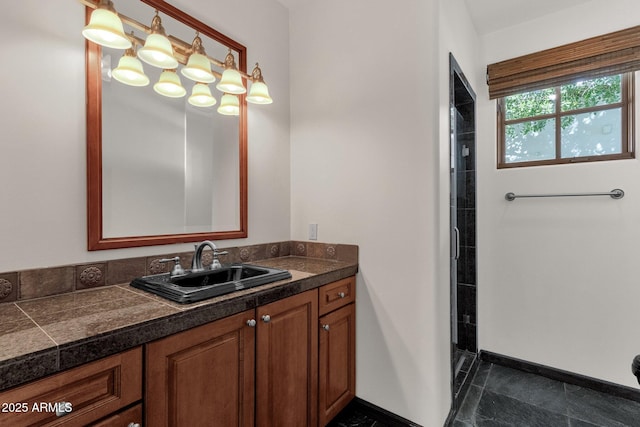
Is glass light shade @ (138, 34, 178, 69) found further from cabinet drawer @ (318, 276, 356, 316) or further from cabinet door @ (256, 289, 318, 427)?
cabinet drawer @ (318, 276, 356, 316)

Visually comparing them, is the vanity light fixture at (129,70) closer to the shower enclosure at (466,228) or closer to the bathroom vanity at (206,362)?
the bathroom vanity at (206,362)

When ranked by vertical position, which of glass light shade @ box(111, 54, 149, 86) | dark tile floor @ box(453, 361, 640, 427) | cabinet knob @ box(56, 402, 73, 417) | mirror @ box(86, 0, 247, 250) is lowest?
dark tile floor @ box(453, 361, 640, 427)

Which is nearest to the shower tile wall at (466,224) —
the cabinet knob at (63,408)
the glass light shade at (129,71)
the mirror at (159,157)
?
the mirror at (159,157)

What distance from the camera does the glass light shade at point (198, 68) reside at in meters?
1.48

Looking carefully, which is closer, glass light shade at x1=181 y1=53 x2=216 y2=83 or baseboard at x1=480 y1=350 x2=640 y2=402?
glass light shade at x1=181 y1=53 x2=216 y2=83

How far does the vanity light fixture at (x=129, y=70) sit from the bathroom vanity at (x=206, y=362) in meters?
0.92

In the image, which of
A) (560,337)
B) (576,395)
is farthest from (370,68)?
(576,395)

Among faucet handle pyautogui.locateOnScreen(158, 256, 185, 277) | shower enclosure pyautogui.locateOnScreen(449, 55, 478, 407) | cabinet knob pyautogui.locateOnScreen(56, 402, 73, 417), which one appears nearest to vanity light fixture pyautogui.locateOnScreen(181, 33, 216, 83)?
faucet handle pyautogui.locateOnScreen(158, 256, 185, 277)

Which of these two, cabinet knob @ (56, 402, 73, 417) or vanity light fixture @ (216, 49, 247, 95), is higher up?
vanity light fixture @ (216, 49, 247, 95)

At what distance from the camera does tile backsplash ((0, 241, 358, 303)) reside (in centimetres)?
113

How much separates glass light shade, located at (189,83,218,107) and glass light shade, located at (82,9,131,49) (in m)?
0.46

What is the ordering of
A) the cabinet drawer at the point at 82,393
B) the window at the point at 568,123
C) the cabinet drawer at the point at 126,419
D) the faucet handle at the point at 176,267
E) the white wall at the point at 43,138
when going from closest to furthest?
the cabinet drawer at the point at 82,393
the cabinet drawer at the point at 126,419
the white wall at the point at 43,138
the faucet handle at the point at 176,267
the window at the point at 568,123

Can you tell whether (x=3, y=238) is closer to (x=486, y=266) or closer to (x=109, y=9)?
(x=109, y=9)

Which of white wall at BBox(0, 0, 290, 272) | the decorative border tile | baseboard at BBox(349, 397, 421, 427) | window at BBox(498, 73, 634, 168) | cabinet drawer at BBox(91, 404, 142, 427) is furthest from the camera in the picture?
window at BBox(498, 73, 634, 168)
